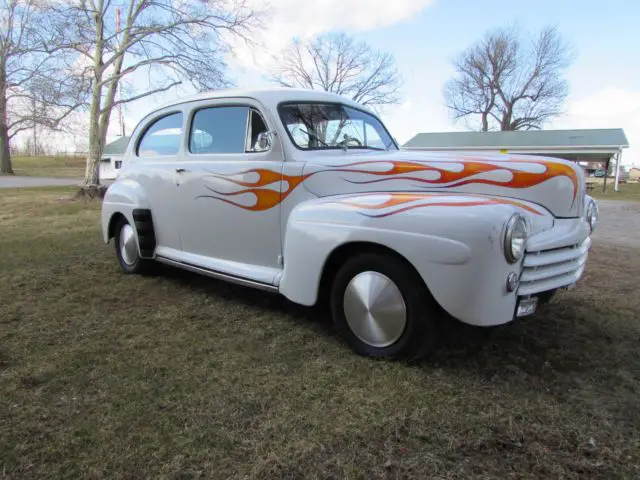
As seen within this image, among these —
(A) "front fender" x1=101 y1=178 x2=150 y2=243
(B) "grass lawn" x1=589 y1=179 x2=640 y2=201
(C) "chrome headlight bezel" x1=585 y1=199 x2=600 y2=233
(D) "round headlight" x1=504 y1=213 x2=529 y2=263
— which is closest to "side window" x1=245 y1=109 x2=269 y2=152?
(A) "front fender" x1=101 y1=178 x2=150 y2=243

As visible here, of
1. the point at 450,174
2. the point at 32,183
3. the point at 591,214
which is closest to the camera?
the point at 450,174

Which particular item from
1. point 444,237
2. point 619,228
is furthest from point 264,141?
point 619,228

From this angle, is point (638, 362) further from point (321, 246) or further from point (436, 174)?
point (321, 246)

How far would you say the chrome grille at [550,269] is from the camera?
2.43 meters

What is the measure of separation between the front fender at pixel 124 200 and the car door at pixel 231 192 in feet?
2.32

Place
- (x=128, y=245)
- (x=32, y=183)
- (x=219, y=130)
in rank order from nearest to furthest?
(x=219, y=130), (x=128, y=245), (x=32, y=183)

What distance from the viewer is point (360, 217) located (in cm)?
266

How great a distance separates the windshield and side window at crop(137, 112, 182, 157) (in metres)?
1.25

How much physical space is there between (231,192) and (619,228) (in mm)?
9351

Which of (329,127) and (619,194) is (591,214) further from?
(619,194)

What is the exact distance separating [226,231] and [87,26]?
13198 millimetres

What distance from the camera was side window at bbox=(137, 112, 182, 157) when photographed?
13.7ft

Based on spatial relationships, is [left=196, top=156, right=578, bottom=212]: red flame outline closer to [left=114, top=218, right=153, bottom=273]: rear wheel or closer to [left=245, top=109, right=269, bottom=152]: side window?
[left=245, top=109, right=269, bottom=152]: side window

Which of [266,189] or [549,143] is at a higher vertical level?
[549,143]
